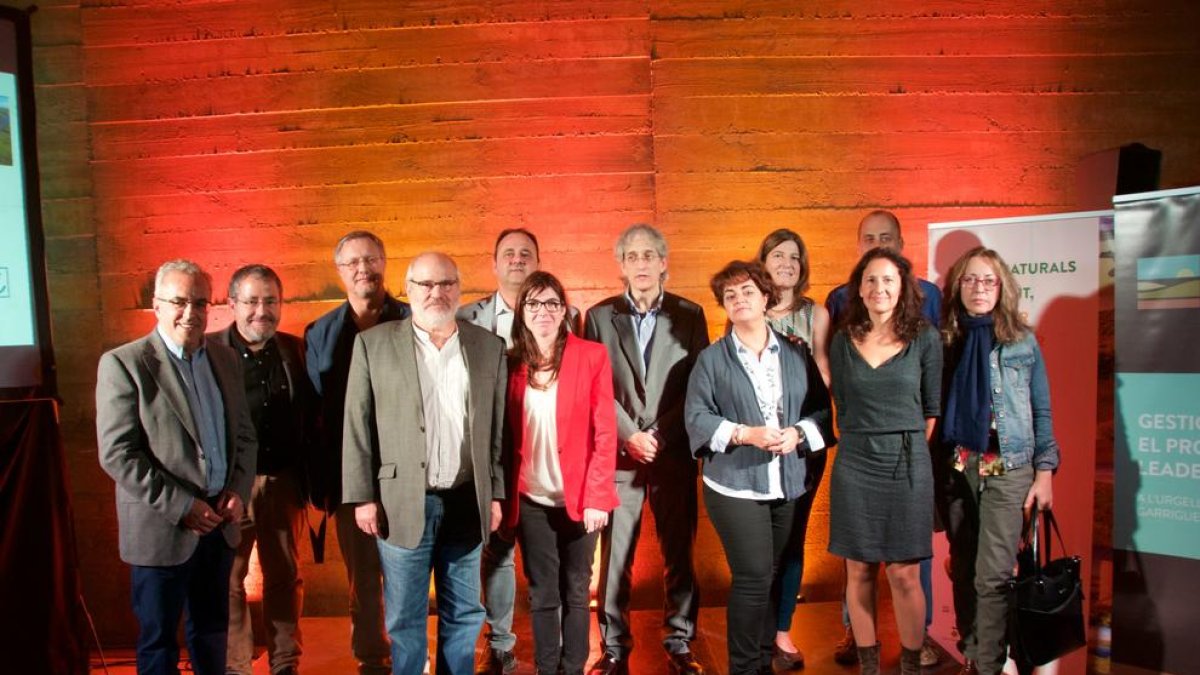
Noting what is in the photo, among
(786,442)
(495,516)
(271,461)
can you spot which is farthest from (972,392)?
(271,461)

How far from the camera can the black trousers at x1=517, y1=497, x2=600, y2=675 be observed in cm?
283

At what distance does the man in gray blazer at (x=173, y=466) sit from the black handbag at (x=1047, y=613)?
2.88 meters

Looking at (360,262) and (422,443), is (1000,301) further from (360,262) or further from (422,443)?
(360,262)

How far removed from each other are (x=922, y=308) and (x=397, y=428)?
222 centimetres

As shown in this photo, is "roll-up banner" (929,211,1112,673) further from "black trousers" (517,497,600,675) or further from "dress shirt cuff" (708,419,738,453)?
"black trousers" (517,497,600,675)

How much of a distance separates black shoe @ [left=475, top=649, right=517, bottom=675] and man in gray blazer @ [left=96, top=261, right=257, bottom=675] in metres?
1.07

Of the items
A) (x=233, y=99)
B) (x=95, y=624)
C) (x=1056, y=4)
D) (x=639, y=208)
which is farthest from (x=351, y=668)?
(x=1056, y=4)

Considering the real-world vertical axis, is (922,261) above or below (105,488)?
above

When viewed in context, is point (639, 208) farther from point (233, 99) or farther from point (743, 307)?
point (233, 99)

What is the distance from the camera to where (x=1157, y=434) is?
2807mm

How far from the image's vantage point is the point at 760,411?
2.82 meters

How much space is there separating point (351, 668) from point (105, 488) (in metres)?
1.83

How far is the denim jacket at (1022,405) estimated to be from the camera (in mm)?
2822

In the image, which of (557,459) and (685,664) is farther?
(685,664)
